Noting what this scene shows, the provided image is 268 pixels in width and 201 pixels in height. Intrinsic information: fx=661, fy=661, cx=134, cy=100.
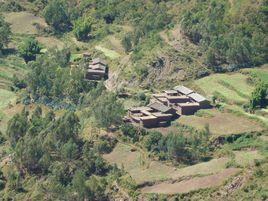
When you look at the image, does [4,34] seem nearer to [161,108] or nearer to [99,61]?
[99,61]

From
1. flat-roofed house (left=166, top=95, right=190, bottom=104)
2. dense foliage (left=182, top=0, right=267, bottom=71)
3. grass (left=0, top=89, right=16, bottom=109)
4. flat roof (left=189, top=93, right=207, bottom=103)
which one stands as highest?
dense foliage (left=182, top=0, right=267, bottom=71)

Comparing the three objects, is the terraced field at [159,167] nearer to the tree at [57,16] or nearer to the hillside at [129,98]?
the hillside at [129,98]

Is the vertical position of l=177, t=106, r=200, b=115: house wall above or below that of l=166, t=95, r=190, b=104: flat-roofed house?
below

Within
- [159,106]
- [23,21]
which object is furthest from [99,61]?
[23,21]

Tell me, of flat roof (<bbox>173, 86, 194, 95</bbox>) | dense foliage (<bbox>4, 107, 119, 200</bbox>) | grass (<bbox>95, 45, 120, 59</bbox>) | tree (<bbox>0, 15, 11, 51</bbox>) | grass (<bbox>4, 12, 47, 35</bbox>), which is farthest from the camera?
grass (<bbox>4, 12, 47, 35</bbox>)

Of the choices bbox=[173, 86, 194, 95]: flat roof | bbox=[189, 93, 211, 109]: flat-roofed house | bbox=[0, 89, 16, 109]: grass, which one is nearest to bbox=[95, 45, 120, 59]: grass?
bbox=[0, 89, 16, 109]: grass

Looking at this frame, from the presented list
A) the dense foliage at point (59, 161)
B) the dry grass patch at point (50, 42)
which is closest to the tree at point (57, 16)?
the dry grass patch at point (50, 42)

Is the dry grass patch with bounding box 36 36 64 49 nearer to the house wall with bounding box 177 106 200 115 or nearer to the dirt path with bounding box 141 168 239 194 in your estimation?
the house wall with bounding box 177 106 200 115
